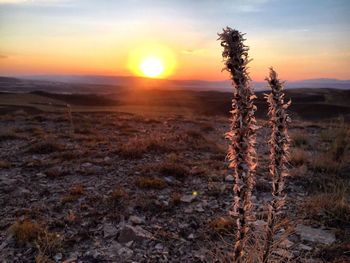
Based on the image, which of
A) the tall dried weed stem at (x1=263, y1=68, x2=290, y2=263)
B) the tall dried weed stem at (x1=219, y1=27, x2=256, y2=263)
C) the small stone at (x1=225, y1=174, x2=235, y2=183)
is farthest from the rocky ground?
the tall dried weed stem at (x1=219, y1=27, x2=256, y2=263)

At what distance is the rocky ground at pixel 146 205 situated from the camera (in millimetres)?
5863

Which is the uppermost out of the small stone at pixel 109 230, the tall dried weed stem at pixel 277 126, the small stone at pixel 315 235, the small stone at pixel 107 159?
the tall dried weed stem at pixel 277 126

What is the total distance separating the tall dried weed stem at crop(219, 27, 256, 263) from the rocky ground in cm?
116

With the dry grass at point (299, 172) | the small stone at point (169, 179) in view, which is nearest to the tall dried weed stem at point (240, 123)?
the small stone at point (169, 179)

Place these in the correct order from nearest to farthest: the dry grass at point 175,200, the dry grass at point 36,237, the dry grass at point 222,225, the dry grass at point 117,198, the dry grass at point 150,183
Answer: the dry grass at point 36,237
the dry grass at point 222,225
the dry grass at point 117,198
the dry grass at point 175,200
the dry grass at point 150,183

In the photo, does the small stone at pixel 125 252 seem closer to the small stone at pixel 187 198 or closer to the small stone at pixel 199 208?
the small stone at pixel 199 208

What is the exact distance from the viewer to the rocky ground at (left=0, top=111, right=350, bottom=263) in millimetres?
5863

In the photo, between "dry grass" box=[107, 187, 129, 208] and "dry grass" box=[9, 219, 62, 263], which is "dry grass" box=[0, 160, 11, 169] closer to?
"dry grass" box=[107, 187, 129, 208]

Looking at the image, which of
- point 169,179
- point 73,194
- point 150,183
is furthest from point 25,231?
point 169,179

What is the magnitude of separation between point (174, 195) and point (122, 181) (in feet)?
5.94

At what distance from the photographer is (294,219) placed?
7.14 m

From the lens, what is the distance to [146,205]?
25.0 ft

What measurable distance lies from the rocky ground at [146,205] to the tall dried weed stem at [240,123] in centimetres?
116

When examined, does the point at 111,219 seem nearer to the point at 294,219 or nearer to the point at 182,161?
the point at 294,219
